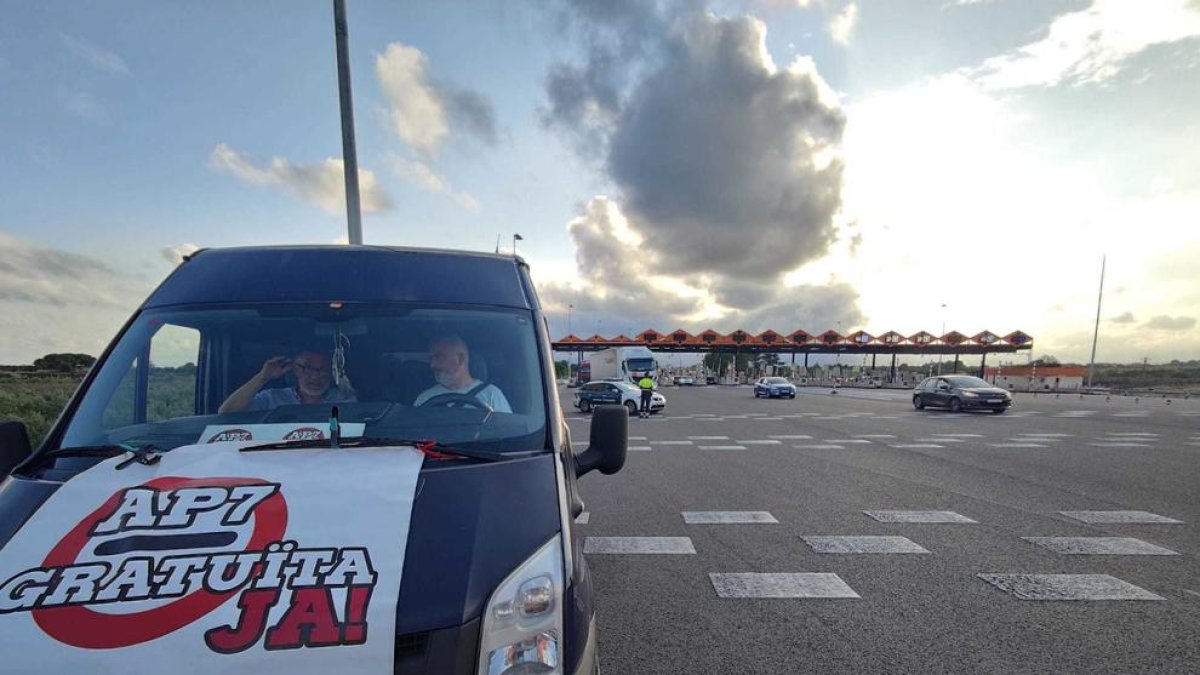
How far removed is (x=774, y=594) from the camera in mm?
4266

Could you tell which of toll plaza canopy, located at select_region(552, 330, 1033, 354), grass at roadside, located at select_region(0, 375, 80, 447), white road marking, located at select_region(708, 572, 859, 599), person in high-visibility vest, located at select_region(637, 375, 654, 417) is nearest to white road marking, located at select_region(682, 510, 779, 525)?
white road marking, located at select_region(708, 572, 859, 599)

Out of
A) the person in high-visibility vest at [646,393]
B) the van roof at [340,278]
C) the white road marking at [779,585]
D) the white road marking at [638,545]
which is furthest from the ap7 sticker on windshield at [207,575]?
the person in high-visibility vest at [646,393]

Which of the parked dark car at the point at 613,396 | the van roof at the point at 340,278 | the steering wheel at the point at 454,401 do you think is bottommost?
the parked dark car at the point at 613,396

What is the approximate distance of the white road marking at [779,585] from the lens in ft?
14.0

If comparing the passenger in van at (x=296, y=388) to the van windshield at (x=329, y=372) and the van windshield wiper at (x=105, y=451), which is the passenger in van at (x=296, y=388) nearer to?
the van windshield at (x=329, y=372)

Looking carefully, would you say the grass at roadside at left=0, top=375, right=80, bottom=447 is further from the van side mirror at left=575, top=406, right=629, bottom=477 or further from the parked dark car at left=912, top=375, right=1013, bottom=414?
the parked dark car at left=912, top=375, right=1013, bottom=414

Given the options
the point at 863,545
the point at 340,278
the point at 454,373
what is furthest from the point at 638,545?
the point at 340,278

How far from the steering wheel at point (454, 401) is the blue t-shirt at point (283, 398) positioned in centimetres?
33

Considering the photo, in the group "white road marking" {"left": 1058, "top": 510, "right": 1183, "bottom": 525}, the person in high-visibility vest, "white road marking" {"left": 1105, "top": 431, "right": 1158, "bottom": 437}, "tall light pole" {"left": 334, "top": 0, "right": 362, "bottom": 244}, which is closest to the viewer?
"white road marking" {"left": 1058, "top": 510, "right": 1183, "bottom": 525}

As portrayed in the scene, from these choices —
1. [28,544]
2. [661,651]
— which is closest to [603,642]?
[661,651]

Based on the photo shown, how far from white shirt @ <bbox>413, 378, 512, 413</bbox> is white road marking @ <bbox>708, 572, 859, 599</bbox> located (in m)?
2.64

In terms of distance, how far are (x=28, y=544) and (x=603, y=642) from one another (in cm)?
284

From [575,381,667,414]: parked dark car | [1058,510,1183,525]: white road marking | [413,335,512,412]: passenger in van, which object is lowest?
[575,381,667,414]: parked dark car

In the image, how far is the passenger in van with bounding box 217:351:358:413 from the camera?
2596 millimetres
